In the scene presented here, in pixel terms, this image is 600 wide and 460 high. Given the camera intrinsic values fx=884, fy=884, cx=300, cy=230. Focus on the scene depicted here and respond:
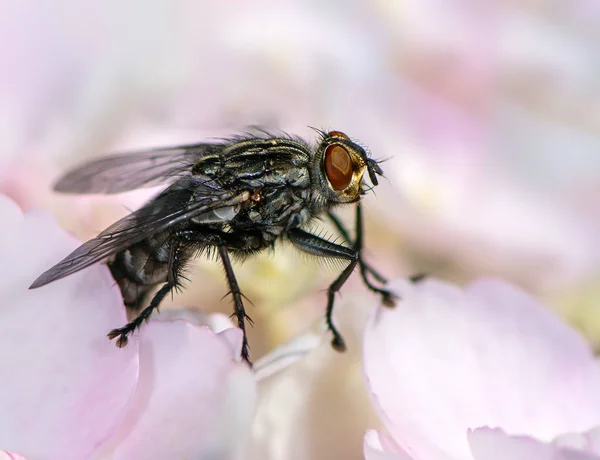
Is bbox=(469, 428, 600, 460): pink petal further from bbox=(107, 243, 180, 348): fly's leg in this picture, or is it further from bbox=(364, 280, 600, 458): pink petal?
bbox=(107, 243, 180, 348): fly's leg

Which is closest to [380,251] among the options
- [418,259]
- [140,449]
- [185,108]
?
[418,259]

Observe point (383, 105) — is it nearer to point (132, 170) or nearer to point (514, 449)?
point (132, 170)

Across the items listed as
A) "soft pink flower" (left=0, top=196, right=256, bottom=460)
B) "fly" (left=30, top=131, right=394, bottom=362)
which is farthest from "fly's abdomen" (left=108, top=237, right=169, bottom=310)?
"soft pink flower" (left=0, top=196, right=256, bottom=460)

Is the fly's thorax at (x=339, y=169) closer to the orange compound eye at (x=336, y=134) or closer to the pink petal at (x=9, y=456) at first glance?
the orange compound eye at (x=336, y=134)

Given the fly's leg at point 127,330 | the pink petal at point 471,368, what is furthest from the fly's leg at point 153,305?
the pink petal at point 471,368

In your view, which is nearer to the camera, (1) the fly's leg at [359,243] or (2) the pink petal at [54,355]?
(2) the pink petal at [54,355]

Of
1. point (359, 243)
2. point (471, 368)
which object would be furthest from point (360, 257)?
point (471, 368)

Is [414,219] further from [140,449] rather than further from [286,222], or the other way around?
[140,449]
